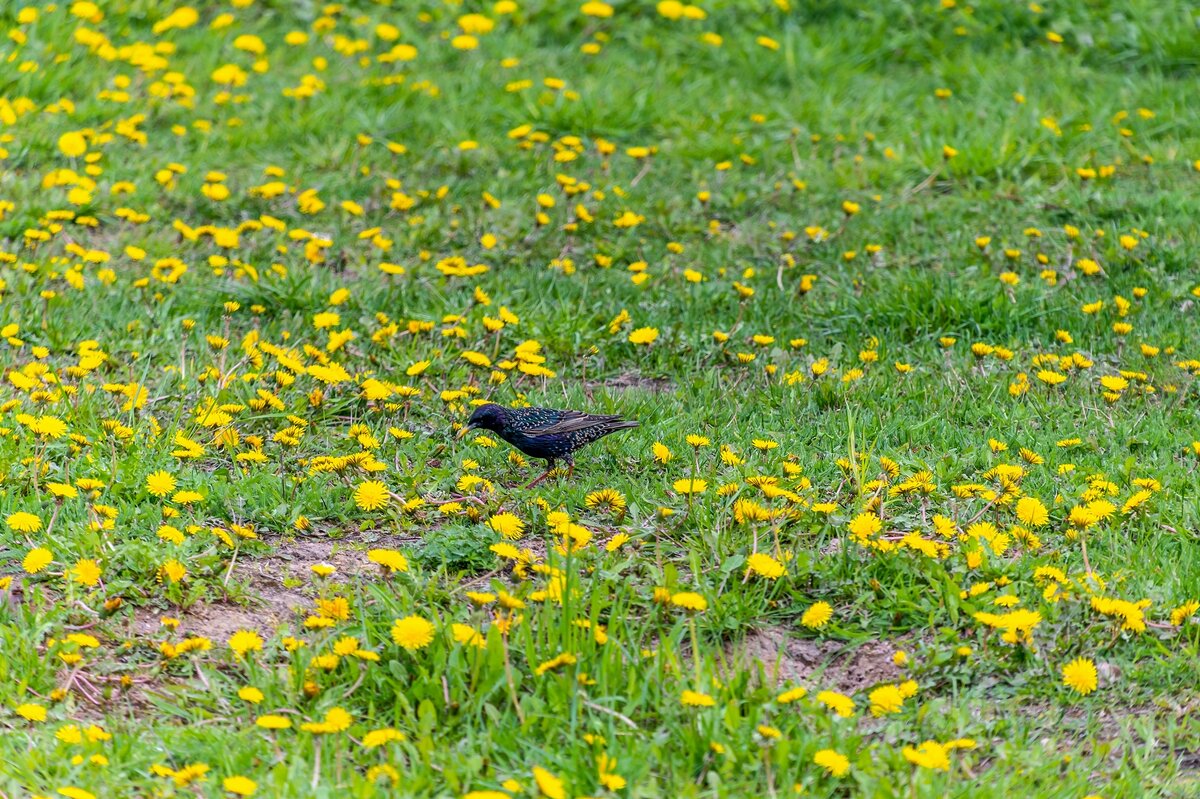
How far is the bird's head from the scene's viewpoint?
4.91 meters

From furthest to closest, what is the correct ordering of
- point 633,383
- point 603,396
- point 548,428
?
point 633,383, point 603,396, point 548,428

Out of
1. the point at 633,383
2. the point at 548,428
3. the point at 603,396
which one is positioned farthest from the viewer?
the point at 633,383

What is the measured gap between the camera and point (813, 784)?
3275 mm

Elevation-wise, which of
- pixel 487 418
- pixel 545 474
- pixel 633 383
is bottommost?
pixel 633 383

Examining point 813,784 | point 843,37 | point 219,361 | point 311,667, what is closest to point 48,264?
point 219,361

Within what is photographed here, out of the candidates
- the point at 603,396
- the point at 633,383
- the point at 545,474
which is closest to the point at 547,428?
the point at 545,474

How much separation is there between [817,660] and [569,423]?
1.38 meters

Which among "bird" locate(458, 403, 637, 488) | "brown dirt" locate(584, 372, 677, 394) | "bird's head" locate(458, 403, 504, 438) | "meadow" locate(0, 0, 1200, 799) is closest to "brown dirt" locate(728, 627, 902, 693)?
"meadow" locate(0, 0, 1200, 799)

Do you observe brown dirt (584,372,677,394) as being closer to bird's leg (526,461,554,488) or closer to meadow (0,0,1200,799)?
meadow (0,0,1200,799)

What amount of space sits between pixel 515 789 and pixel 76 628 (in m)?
1.46

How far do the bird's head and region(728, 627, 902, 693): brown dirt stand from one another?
141 cm

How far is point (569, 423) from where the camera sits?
15.9ft

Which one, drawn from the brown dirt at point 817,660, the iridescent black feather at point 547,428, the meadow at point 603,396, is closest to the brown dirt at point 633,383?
the meadow at point 603,396

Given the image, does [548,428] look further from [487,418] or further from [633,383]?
[633,383]
